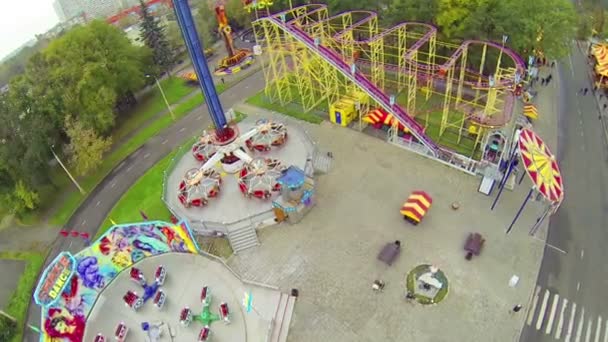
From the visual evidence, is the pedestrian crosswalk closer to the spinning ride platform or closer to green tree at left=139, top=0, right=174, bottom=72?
the spinning ride platform

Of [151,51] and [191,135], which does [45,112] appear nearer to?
[191,135]

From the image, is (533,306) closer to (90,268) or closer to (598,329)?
(598,329)

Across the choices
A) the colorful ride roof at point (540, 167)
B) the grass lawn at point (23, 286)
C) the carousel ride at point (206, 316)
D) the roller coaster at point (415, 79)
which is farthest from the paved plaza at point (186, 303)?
the roller coaster at point (415, 79)

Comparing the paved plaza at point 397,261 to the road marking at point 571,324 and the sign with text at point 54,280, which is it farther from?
the sign with text at point 54,280

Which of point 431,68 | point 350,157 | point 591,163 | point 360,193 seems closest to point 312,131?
point 350,157

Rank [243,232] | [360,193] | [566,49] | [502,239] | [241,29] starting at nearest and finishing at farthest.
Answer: [502,239]
[243,232]
[360,193]
[566,49]
[241,29]

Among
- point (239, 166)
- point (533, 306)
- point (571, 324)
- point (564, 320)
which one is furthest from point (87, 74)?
point (571, 324)

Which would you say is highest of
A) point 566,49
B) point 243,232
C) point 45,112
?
point 45,112

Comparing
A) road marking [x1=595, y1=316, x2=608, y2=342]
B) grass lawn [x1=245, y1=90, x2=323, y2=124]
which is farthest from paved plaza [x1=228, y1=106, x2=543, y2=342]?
grass lawn [x1=245, y1=90, x2=323, y2=124]
